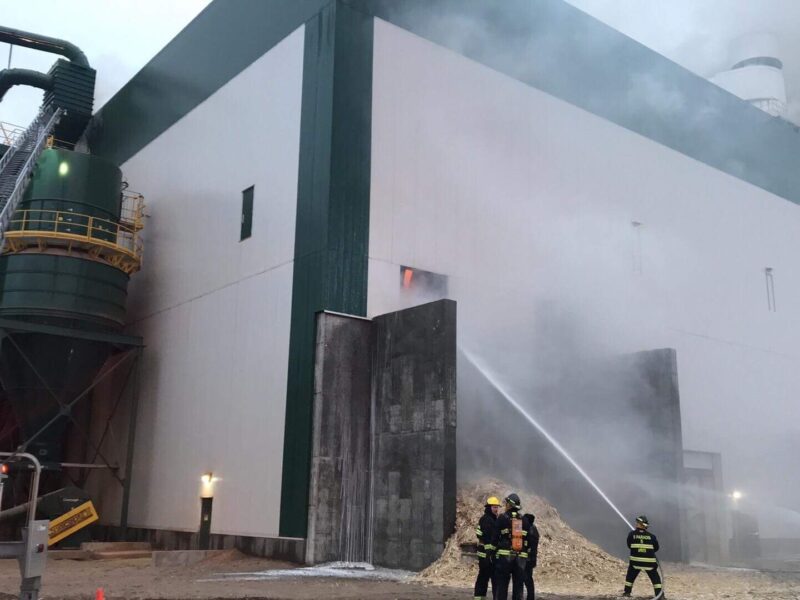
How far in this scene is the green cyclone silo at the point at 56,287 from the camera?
77.3 feet

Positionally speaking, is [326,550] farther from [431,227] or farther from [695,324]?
[695,324]

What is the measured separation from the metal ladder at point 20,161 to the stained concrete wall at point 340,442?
1088cm

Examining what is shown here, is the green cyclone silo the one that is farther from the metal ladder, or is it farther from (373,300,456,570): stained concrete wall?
(373,300,456,570): stained concrete wall

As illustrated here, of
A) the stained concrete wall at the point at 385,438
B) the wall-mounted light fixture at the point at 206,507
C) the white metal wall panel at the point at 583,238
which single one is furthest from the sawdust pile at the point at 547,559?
the wall-mounted light fixture at the point at 206,507

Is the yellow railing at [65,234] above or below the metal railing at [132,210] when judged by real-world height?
below

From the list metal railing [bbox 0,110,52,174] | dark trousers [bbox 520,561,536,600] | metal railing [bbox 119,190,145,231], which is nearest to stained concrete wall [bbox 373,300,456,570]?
dark trousers [bbox 520,561,536,600]

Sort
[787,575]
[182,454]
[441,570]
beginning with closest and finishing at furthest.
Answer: [441,570], [787,575], [182,454]

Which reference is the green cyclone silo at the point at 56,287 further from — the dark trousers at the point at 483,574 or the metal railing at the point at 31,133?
the dark trousers at the point at 483,574

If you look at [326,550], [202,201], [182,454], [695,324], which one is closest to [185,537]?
[182,454]

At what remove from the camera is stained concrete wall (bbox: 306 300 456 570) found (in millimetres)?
16375

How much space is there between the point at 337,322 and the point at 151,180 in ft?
41.1

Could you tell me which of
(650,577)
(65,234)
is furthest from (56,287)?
(650,577)

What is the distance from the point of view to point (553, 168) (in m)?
23.7

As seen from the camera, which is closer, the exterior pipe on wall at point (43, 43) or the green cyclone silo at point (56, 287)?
the green cyclone silo at point (56, 287)
